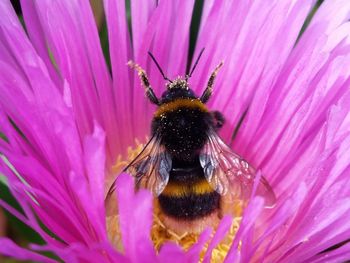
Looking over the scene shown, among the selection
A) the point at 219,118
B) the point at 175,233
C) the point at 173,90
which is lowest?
the point at 175,233

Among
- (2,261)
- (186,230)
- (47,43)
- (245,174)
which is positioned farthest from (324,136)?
(2,261)

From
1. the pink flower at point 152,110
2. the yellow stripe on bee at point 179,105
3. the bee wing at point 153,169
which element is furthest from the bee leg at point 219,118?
the bee wing at point 153,169

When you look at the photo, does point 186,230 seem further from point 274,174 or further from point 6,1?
point 6,1

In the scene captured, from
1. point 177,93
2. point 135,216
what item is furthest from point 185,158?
point 135,216

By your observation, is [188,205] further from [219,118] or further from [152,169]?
[219,118]

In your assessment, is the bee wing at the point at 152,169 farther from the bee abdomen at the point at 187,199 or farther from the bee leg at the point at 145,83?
the bee leg at the point at 145,83

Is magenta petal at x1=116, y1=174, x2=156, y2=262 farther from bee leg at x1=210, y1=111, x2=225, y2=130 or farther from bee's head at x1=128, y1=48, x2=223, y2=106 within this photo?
bee leg at x1=210, y1=111, x2=225, y2=130

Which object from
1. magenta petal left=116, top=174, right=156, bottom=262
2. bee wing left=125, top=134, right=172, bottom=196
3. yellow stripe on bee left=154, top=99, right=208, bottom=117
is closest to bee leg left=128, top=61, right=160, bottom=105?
yellow stripe on bee left=154, top=99, right=208, bottom=117
